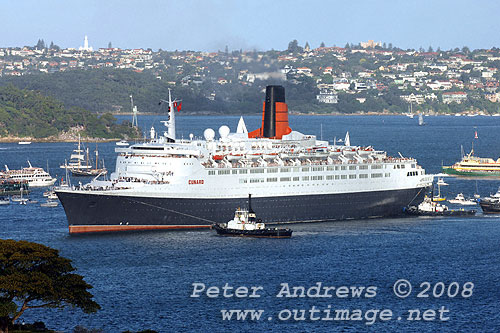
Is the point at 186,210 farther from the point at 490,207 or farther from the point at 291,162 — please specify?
the point at 490,207

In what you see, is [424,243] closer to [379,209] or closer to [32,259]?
[379,209]

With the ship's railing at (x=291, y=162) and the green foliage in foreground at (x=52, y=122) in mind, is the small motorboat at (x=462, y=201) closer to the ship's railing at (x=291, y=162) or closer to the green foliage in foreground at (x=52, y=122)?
the ship's railing at (x=291, y=162)

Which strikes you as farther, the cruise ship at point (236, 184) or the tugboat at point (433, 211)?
the tugboat at point (433, 211)

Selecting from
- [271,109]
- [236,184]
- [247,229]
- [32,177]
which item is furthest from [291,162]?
[32,177]

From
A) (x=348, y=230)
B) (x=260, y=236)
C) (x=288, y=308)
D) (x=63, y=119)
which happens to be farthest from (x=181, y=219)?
(x=63, y=119)

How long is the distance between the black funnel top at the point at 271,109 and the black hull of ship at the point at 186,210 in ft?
27.8

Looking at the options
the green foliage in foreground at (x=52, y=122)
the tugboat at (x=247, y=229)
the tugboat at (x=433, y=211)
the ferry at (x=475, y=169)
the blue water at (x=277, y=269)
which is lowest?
the blue water at (x=277, y=269)

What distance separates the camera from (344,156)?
69938mm

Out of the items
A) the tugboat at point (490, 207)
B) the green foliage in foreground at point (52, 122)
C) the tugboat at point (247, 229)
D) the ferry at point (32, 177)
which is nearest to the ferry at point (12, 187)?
the ferry at point (32, 177)

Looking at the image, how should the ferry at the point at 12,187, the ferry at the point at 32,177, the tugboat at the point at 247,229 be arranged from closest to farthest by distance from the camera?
the tugboat at the point at 247,229 < the ferry at the point at 12,187 < the ferry at the point at 32,177

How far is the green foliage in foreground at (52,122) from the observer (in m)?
169

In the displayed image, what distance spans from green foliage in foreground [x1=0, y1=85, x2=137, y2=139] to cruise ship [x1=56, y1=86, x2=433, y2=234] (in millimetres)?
99292

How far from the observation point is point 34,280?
119 ft

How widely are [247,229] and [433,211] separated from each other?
17.2 meters
